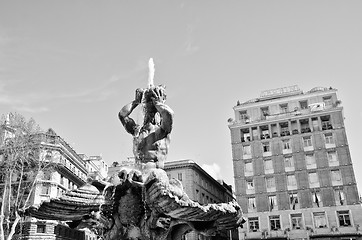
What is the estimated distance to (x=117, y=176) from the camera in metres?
6.82

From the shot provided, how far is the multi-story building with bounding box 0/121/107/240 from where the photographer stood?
3553 centimetres

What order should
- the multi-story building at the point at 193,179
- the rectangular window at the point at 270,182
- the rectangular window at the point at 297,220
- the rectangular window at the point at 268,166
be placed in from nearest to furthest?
the rectangular window at the point at 297,220
the rectangular window at the point at 270,182
the rectangular window at the point at 268,166
the multi-story building at the point at 193,179

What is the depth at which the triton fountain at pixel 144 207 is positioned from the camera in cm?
621

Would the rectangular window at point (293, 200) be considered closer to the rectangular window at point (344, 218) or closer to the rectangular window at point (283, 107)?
the rectangular window at point (344, 218)

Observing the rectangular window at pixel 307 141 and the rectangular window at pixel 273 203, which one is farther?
the rectangular window at pixel 307 141

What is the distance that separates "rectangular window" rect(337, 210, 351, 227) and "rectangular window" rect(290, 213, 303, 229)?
13.4 feet

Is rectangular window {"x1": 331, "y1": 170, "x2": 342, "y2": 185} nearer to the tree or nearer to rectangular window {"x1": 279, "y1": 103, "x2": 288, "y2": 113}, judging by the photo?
rectangular window {"x1": 279, "y1": 103, "x2": 288, "y2": 113}

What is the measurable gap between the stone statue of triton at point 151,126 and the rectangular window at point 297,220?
4006 centimetres

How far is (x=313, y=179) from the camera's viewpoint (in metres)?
45.2

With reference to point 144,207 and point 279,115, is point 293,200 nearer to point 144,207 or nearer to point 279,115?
point 279,115

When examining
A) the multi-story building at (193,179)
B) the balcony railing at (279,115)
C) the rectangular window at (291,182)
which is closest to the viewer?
the rectangular window at (291,182)

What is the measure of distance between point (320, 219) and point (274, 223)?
506 centimetres

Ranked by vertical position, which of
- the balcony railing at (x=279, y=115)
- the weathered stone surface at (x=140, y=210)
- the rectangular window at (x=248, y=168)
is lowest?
the weathered stone surface at (x=140, y=210)

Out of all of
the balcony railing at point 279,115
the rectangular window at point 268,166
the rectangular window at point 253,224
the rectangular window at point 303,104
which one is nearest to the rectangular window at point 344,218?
the rectangular window at point 268,166
